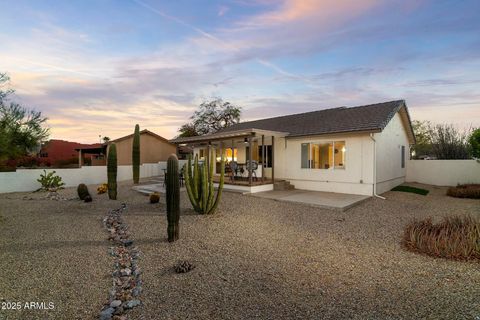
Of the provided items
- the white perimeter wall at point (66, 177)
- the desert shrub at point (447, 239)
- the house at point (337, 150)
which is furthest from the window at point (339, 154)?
the white perimeter wall at point (66, 177)

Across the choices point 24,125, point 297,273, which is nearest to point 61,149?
point 24,125

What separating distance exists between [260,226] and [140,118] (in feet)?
69.5

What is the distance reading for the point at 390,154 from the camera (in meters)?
14.7

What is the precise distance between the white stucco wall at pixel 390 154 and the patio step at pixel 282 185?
4.67 meters

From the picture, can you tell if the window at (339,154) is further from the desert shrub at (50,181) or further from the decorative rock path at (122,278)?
the desert shrub at (50,181)

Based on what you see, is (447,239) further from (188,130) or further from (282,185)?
(188,130)

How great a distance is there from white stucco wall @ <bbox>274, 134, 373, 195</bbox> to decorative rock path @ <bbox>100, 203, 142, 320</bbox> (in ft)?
33.1

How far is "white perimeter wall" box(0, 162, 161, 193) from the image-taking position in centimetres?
1653

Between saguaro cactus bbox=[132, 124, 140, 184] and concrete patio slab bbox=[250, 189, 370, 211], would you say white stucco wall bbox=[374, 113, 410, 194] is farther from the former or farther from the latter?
saguaro cactus bbox=[132, 124, 140, 184]

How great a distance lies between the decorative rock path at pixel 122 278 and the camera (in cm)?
365

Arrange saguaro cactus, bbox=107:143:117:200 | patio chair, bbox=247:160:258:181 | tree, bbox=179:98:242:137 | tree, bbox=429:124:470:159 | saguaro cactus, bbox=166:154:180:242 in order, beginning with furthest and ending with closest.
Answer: tree, bbox=179:98:242:137
tree, bbox=429:124:470:159
patio chair, bbox=247:160:258:181
saguaro cactus, bbox=107:143:117:200
saguaro cactus, bbox=166:154:180:242

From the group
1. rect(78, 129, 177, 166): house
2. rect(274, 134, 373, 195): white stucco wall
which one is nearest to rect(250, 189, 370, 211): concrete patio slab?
rect(274, 134, 373, 195): white stucco wall

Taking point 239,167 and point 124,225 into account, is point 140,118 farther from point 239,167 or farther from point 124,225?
point 124,225

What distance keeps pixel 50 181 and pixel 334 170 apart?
60.8ft
